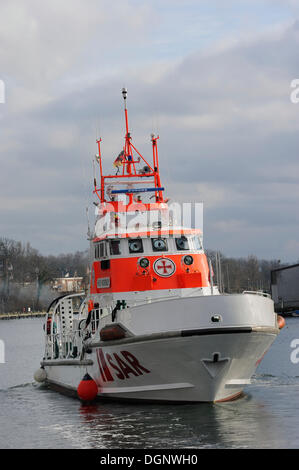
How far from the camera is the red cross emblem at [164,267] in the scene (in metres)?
21.0

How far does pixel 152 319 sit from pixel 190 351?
3.76ft

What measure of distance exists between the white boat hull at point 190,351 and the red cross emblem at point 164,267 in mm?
2836

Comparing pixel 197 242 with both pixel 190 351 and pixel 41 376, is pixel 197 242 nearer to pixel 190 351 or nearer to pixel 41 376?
pixel 190 351

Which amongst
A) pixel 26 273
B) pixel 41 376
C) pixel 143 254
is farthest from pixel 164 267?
pixel 26 273

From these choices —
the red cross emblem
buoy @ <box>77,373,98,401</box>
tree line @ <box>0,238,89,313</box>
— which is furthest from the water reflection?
tree line @ <box>0,238,89,313</box>

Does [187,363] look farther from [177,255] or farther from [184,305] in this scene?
[177,255]

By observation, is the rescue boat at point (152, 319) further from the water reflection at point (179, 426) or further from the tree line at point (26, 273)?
the tree line at point (26, 273)

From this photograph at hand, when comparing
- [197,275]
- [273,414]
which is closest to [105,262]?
[197,275]

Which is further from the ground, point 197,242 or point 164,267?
point 197,242

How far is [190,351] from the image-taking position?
17359 mm

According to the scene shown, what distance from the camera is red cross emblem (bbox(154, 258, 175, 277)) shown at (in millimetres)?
20953

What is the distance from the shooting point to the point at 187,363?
57.5ft

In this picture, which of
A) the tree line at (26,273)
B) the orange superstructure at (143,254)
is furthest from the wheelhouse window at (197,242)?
the tree line at (26,273)

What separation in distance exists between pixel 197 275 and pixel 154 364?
12.8 feet
